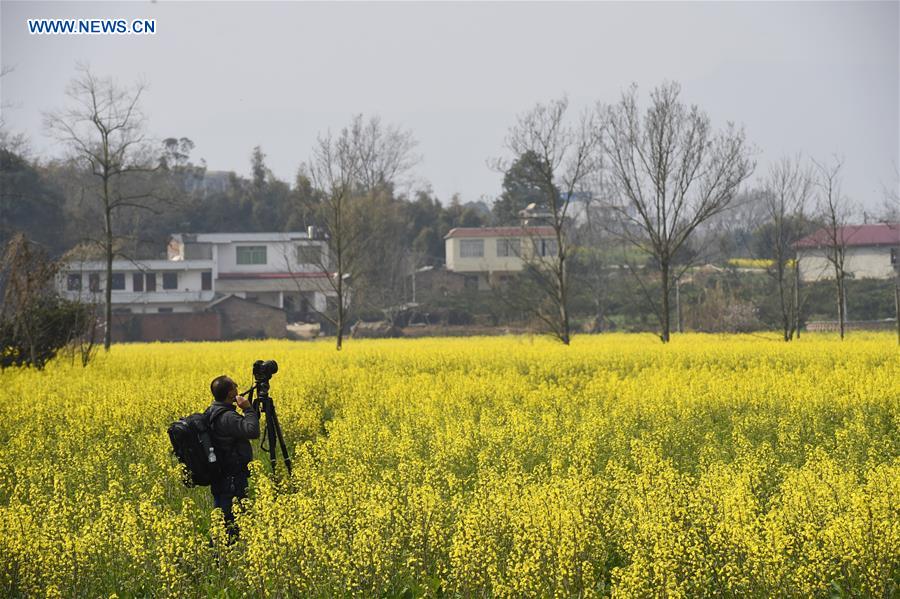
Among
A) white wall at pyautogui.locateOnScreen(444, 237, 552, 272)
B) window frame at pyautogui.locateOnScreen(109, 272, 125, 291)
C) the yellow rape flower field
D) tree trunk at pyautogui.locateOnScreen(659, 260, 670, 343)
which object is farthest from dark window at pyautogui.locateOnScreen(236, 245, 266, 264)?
the yellow rape flower field

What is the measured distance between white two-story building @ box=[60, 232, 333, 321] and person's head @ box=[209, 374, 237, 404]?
190 feet

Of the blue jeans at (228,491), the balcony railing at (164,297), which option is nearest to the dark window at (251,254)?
the balcony railing at (164,297)

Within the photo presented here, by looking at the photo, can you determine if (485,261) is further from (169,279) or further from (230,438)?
(230,438)

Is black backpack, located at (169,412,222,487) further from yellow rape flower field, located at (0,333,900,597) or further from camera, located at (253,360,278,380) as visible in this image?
camera, located at (253,360,278,380)

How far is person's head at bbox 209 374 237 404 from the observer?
9758 mm

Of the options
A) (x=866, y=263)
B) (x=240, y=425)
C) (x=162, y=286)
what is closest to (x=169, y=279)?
(x=162, y=286)

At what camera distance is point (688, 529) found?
28.7ft

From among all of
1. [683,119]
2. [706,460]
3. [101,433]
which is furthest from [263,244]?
[706,460]

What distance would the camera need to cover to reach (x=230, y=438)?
9.81m

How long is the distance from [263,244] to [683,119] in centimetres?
4712

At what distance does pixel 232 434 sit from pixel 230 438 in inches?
8.4

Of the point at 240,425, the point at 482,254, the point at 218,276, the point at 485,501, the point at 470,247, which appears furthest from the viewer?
the point at 470,247

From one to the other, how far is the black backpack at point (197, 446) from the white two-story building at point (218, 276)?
2286 inches

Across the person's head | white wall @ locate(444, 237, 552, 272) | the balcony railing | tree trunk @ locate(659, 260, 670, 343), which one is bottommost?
the person's head
